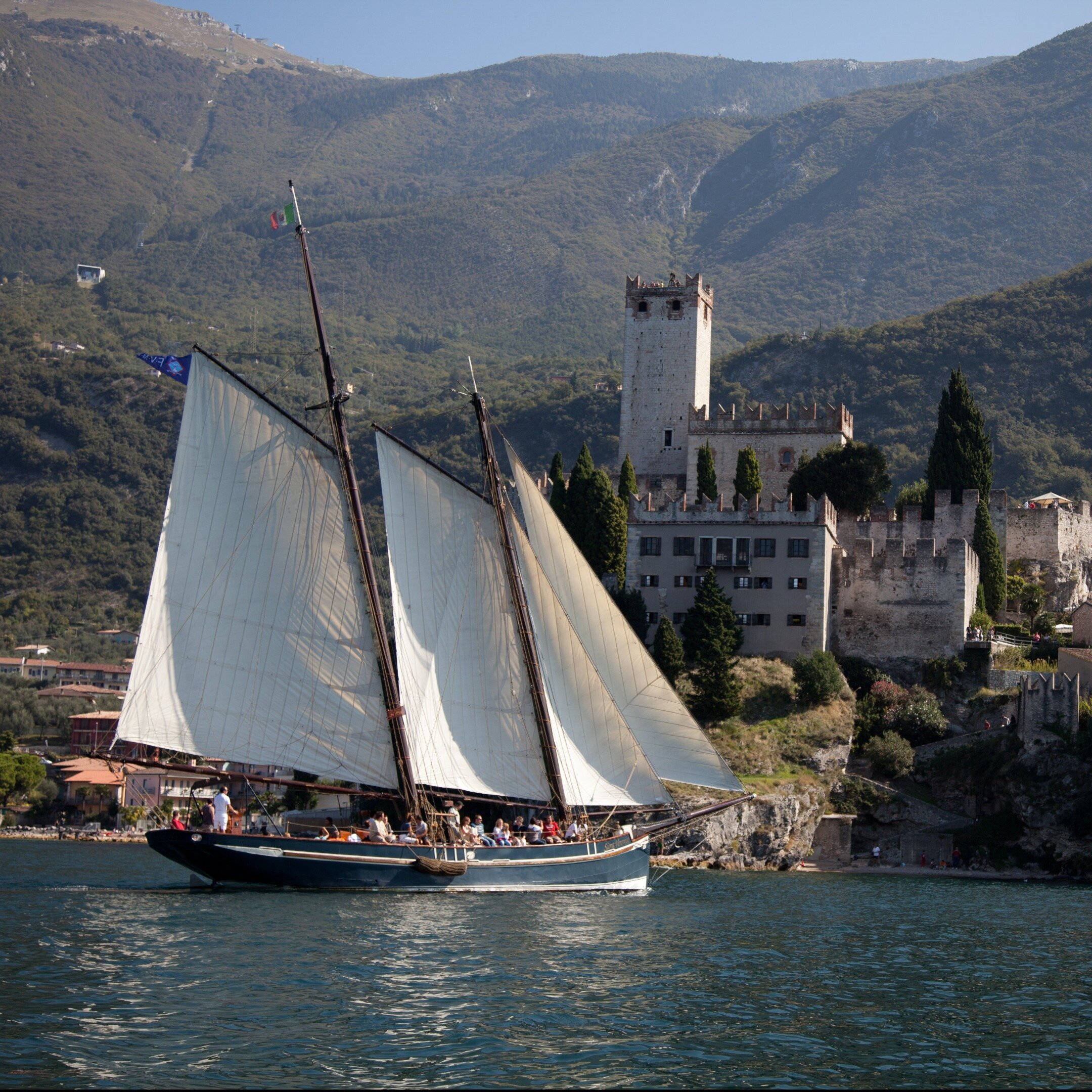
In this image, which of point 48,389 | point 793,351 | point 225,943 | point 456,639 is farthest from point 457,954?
point 48,389

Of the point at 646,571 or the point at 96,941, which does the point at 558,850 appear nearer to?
the point at 96,941

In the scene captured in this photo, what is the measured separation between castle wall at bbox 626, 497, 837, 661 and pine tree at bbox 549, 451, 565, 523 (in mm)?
5822

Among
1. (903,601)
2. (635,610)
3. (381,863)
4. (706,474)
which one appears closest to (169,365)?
(381,863)

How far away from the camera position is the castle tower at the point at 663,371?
91.3 m

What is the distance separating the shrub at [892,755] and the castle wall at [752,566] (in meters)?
5.76

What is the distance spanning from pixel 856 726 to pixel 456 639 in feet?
88.6

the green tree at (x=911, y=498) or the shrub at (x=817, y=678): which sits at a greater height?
the green tree at (x=911, y=498)

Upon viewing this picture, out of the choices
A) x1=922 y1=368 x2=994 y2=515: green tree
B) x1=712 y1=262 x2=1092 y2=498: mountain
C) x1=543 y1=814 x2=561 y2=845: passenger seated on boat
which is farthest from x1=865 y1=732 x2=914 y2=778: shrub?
x1=712 y1=262 x2=1092 y2=498: mountain

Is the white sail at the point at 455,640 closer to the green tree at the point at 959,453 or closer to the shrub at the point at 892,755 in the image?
the shrub at the point at 892,755

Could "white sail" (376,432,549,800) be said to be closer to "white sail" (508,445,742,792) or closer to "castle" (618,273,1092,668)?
"white sail" (508,445,742,792)

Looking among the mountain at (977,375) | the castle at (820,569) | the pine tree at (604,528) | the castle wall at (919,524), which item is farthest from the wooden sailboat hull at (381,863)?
the mountain at (977,375)

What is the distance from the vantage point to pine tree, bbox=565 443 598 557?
7944 cm

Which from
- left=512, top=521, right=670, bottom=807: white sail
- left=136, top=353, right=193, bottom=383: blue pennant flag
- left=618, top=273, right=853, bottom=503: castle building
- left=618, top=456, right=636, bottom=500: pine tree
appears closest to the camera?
left=512, top=521, right=670, bottom=807: white sail

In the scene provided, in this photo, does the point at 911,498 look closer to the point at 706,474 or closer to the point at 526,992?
the point at 706,474
